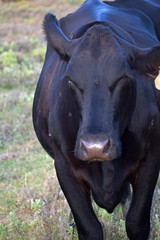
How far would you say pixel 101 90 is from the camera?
306cm

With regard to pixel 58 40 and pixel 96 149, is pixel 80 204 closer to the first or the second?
pixel 96 149

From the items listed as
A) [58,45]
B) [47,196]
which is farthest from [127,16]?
[47,196]

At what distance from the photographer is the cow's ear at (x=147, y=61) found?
3184 millimetres

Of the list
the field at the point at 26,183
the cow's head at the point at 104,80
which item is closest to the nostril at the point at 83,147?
the cow's head at the point at 104,80

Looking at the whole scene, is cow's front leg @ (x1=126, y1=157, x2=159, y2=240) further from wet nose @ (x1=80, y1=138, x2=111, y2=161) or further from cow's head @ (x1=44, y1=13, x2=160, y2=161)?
wet nose @ (x1=80, y1=138, x2=111, y2=161)

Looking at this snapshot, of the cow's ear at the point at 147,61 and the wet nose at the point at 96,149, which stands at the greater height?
→ the cow's ear at the point at 147,61

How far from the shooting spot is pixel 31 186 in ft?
18.2

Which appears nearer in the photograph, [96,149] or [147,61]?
[96,149]

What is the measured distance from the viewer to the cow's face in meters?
2.89

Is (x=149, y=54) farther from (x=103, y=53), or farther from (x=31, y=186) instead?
(x=31, y=186)

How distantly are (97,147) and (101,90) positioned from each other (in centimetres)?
43

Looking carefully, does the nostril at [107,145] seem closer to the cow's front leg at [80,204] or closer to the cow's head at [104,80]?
the cow's head at [104,80]

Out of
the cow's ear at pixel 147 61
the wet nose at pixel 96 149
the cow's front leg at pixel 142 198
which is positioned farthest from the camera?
the cow's front leg at pixel 142 198

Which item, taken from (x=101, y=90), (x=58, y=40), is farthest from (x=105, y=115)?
(x=58, y=40)
